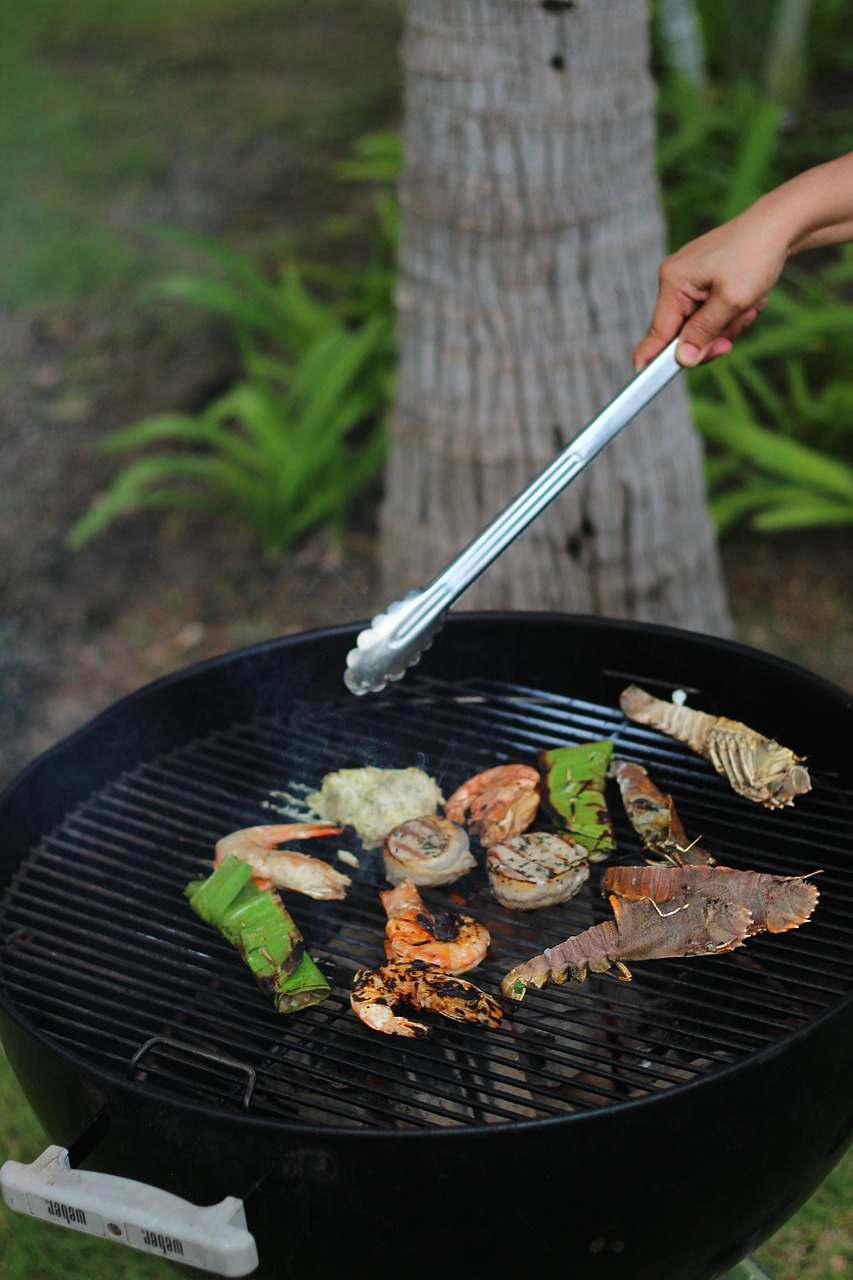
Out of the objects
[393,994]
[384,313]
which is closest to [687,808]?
[393,994]

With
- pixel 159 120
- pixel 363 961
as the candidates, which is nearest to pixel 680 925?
pixel 363 961

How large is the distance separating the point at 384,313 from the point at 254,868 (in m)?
2.81

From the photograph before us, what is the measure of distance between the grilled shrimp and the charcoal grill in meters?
0.06

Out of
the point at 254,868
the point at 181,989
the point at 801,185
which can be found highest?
the point at 801,185

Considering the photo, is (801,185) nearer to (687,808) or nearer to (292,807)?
(687,808)

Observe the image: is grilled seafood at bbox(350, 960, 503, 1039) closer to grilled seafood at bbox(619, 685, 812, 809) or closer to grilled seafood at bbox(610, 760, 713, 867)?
grilled seafood at bbox(610, 760, 713, 867)

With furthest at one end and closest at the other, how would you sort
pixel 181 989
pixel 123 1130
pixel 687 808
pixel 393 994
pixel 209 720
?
pixel 209 720 → pixel 687 808 → pixel 181 989 → pixel 393 994 → pixel 123 1130

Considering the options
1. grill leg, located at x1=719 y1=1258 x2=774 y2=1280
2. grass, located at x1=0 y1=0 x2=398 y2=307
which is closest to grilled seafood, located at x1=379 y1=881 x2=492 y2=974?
grill leg, located at x1=719 y1=1258 x2=774 y2=1280

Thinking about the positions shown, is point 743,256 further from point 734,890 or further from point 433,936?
point 433,936

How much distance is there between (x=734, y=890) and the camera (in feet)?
6.15

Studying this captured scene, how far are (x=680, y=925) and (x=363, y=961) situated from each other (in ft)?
1.64

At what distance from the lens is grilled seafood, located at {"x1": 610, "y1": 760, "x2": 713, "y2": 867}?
2035 mm

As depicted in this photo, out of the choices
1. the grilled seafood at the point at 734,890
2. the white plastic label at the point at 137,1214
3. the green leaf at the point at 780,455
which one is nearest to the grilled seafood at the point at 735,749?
the grilled seafood at the point at 734,890

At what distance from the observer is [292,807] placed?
229 cm
